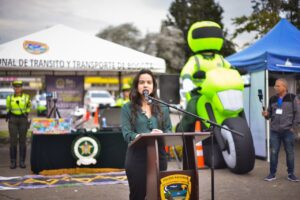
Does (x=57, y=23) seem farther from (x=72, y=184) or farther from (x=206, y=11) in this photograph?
(x=206, y=11)

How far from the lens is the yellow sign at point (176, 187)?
3105 millimetres

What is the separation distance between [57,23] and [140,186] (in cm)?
705

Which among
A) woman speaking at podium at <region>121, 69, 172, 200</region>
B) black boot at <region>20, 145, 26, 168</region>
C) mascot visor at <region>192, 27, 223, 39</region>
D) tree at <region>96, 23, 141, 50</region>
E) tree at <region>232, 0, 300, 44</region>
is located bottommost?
black boot at <region>20, 145, 26, 168</region>

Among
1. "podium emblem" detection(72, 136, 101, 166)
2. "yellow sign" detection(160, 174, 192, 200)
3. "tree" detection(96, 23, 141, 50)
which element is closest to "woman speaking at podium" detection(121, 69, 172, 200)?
"yellow sign" detection(160, 174, 192, 200)

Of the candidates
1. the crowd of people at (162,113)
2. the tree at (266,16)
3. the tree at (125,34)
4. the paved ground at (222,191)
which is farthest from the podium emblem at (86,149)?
the tree at (125,34)

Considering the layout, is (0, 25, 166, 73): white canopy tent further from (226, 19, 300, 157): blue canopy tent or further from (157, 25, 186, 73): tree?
(157, 25, 186, 73): tree

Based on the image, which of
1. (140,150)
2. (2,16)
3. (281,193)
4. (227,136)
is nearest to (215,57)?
(227,136)

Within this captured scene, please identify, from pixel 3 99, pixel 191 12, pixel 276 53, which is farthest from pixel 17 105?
pixel 191 12

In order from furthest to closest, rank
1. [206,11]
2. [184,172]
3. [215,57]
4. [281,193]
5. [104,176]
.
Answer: [206,11]
[215,57]
[104,176]
[281,193]
[184,172]

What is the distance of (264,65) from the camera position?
8.16 m

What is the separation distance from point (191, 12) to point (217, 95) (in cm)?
3885

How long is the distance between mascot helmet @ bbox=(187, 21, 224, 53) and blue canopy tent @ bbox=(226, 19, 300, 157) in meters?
1.13

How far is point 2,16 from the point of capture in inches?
303

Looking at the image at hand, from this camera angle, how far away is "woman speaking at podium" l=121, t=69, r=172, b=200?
332cm
